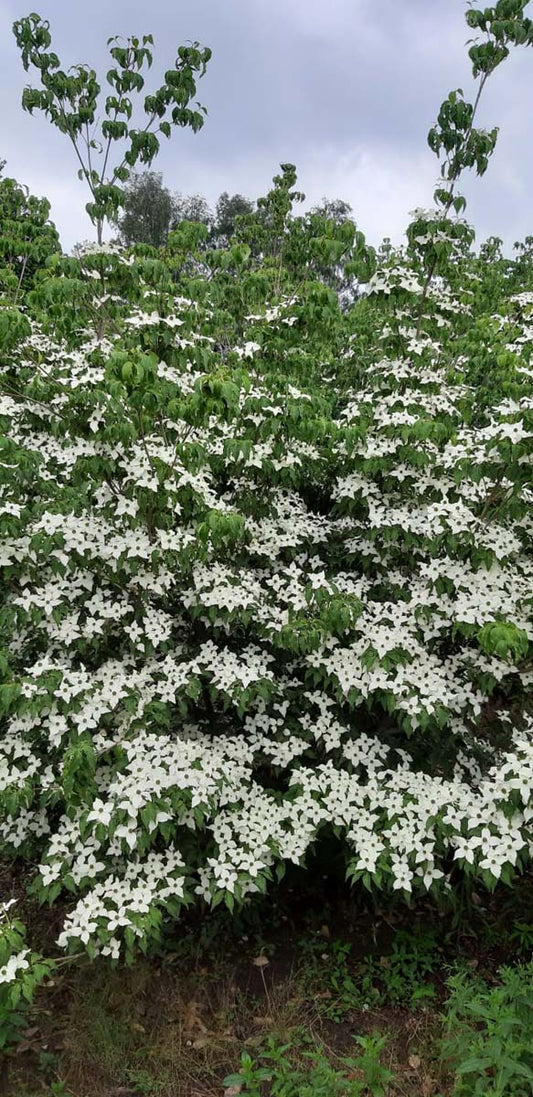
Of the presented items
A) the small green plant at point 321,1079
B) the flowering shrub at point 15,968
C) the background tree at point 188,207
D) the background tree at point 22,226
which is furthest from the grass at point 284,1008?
the background tree at point 188,207

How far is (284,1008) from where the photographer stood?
3166mm

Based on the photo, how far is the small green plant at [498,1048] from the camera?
2.12 meters

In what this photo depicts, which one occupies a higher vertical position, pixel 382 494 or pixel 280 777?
pixel 382 494

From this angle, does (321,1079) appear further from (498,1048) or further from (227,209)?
(227,209)

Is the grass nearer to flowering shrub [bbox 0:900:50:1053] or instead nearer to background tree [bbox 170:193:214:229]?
flowering shrub [bbox 0:900:50:1053]

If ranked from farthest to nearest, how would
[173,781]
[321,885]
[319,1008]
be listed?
[321,885]
[319,1008]
[173,781]

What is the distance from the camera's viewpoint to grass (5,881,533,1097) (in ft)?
8.79

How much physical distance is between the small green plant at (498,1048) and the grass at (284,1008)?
2 cm

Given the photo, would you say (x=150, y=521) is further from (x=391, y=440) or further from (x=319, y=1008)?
(x=319, y=1008)

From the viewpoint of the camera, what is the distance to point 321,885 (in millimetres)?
3834

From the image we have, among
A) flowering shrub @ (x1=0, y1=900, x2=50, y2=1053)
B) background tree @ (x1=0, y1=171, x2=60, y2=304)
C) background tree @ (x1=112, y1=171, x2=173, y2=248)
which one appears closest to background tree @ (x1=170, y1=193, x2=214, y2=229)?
background tree @ (x1=112, y1=171, x2=173, y2=248)

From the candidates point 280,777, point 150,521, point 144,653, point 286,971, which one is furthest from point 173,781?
point 286,971

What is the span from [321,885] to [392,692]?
57.2 inches

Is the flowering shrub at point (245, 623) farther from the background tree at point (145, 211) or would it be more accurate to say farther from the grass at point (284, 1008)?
the background tree at point (145, 211)
